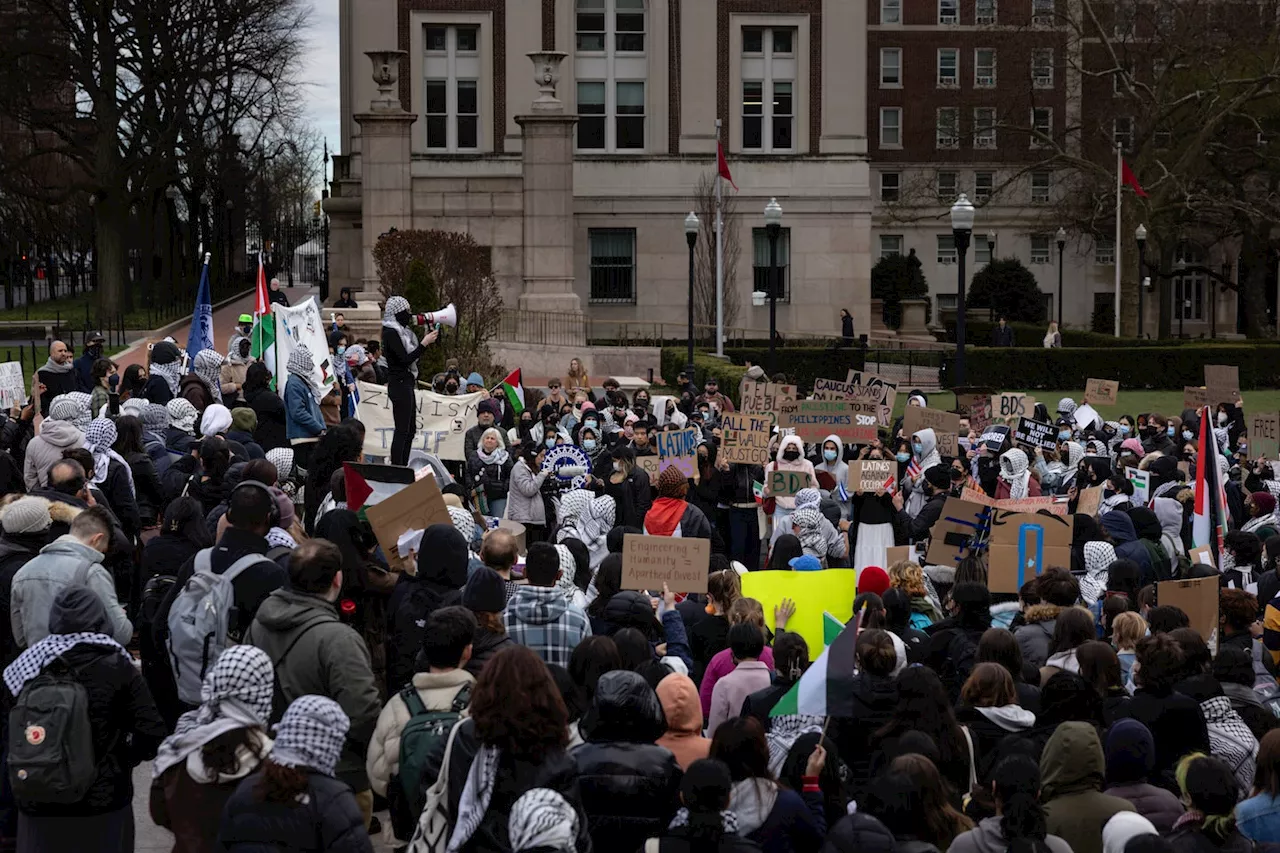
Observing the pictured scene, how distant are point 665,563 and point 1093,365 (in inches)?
1341

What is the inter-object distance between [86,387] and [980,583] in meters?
12.3

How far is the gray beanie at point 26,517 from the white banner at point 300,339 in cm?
737

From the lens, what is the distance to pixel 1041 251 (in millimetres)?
80312

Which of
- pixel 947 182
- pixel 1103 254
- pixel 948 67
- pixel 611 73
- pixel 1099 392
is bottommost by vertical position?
pixel 1099 392

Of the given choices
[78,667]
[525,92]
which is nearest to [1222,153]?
[525,92]

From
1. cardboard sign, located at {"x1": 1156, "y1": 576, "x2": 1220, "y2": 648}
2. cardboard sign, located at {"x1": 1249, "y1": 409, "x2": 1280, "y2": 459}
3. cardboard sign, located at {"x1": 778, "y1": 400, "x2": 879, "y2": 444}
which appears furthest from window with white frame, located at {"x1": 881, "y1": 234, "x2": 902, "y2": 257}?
cardboard sign, located at {"x1": 1156, "y1": 576, "x2": 1220, "y2": 648}

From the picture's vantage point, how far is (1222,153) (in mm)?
60438

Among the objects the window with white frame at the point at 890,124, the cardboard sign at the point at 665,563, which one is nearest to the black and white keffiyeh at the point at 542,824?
the cardboard sign at the point at 665,563

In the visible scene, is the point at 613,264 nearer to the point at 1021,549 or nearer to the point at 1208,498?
the point at 1208,498

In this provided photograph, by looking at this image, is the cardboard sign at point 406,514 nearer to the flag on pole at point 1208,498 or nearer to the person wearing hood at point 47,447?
the person wearing hood at point 47,447

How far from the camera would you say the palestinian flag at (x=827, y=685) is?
7137 millimetres

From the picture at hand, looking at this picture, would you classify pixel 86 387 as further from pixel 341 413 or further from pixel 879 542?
pixel 879 542

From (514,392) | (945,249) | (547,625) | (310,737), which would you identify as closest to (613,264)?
(945,249)

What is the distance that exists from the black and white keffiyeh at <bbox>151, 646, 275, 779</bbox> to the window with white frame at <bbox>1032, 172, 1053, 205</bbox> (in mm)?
78113
